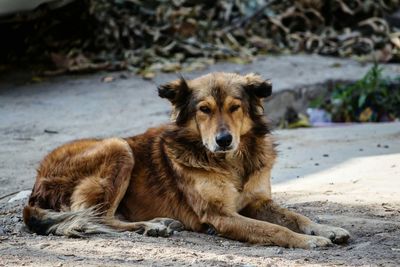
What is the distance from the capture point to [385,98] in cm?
1161

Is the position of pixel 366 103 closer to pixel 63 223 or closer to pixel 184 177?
pixel 184 177

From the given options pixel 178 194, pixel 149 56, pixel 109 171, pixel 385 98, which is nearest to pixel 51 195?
pixel 109 171

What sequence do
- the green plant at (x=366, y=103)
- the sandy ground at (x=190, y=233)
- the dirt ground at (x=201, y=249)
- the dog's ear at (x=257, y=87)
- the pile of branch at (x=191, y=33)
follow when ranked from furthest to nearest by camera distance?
the pile of branch at (x=191, y=33)
the green plant at (x=366, y=103)
the dog's ear at (x=257, y=87)
the sandy ground at (x=190, y=233)
the dirt ground at (x=201, y=249)

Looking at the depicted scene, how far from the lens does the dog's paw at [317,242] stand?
5.60m

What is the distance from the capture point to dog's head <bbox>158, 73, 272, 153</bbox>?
599 centimetres

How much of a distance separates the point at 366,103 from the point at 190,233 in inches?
239

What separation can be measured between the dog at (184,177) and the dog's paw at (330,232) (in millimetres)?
14

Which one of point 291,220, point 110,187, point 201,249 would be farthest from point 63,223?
point 291,220

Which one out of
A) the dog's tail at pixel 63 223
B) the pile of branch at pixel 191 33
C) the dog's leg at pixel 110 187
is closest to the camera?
the dog's tail at pixel 63 223

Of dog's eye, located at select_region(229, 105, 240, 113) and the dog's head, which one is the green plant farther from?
dog's eye, located at select_region(229, 105, 240, 113)

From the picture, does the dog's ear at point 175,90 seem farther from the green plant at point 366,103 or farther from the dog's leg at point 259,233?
the green plant at point 366,103

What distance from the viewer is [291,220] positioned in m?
6.11

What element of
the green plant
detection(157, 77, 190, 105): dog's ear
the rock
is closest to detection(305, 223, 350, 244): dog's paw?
detection(157, 77, 190, 105): dog's ear

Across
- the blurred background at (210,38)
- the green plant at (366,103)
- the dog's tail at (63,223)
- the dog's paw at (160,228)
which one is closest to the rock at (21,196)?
the dog's tail at (63,223)
